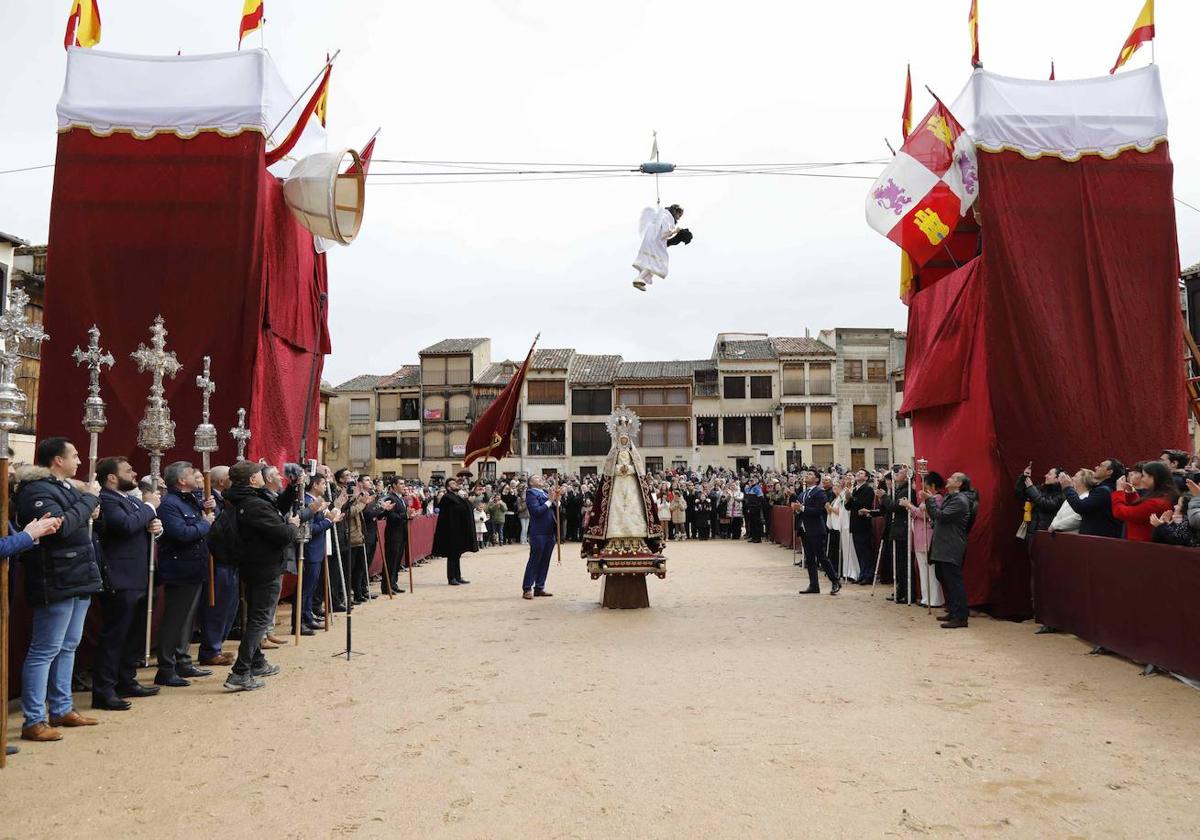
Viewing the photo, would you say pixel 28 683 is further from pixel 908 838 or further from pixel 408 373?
pixel 408 373

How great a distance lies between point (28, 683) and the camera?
18.0 ft

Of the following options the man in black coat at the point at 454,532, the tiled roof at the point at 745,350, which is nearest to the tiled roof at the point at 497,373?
the tiled roof at the point at 745,350

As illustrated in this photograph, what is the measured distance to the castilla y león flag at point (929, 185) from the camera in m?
11.0

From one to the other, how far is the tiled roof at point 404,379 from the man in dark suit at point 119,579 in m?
47.7

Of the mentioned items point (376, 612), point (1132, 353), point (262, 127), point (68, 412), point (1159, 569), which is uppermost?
point (262, 127)

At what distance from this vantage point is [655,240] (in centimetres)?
1208

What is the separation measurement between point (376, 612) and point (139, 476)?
3460 millimetres

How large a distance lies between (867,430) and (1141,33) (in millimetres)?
38999

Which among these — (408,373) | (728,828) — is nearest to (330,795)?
(728,828)

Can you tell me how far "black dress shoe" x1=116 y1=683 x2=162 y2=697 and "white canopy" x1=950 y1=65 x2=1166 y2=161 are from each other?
446 inches

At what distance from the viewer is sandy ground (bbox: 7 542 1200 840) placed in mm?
4188

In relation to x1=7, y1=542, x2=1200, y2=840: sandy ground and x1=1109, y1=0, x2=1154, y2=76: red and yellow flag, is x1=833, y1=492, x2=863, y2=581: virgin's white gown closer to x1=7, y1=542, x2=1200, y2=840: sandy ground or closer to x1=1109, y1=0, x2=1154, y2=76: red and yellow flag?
x1=7, y1=542, x2=1200, y2=840: sandy ground

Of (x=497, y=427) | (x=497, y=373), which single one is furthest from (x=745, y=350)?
(x=497, y=427)

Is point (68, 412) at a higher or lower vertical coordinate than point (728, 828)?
higher
